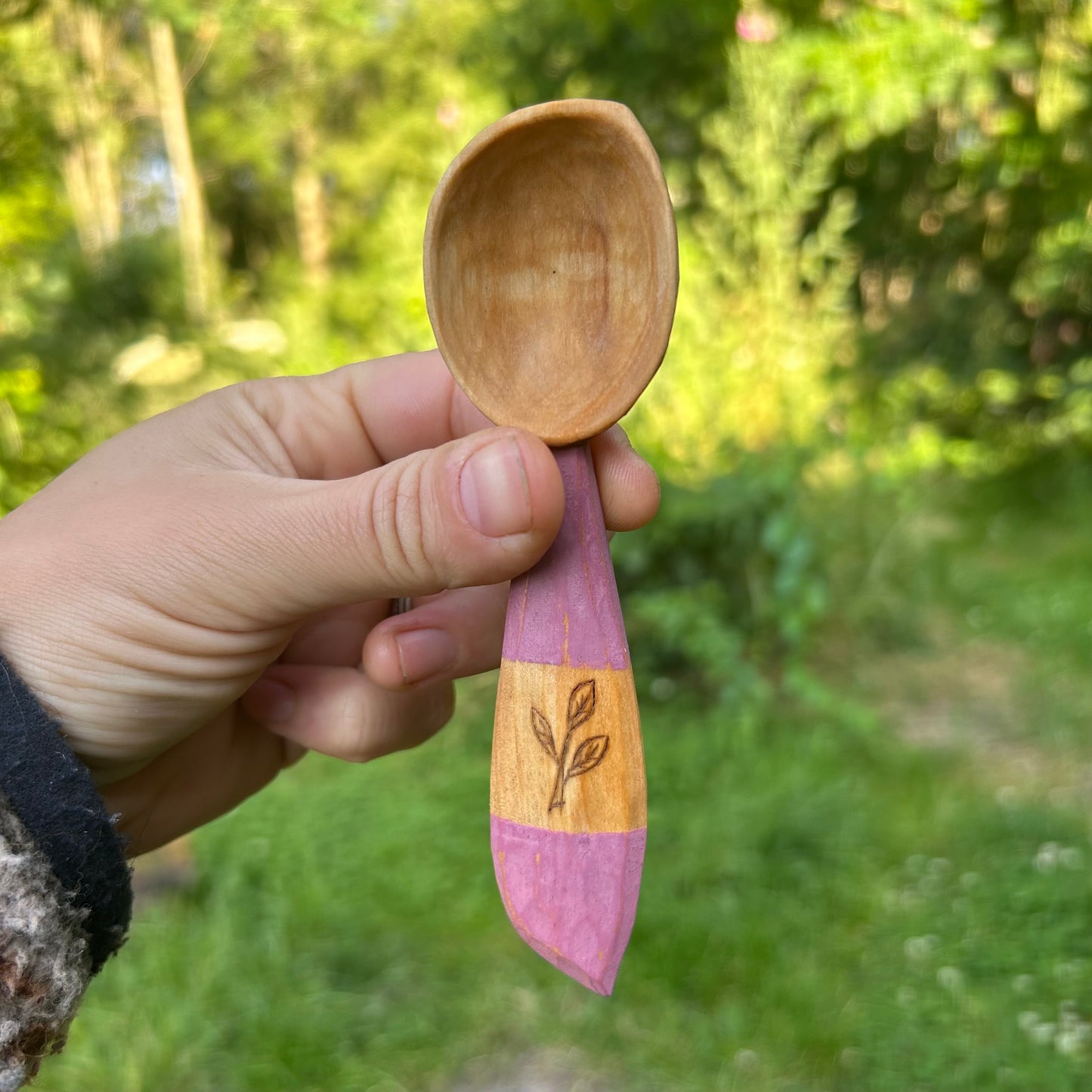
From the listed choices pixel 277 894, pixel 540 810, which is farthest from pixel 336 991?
pixel 540 810

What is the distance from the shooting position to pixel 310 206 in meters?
11.7

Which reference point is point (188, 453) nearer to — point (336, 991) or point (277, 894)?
point (336, 991)

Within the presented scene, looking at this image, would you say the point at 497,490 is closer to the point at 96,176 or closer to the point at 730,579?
the point at 730,579

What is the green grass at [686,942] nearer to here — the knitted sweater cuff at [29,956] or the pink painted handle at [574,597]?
the knitted sweater cuff at [29,956]

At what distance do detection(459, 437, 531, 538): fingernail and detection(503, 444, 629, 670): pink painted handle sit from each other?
0.08 metres

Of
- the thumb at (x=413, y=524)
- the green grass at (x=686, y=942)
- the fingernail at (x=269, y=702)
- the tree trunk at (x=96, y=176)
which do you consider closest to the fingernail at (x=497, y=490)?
the thumb at (x=413, y=524)

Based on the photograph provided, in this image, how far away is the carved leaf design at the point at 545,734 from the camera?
84 centimetres

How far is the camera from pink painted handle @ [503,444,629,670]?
856mm

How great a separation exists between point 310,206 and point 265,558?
467 inches

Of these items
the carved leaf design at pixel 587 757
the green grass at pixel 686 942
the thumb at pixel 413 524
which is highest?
the thumb at pixel 413 524

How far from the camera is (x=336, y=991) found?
1.85m

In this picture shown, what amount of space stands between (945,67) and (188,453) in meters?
3.29

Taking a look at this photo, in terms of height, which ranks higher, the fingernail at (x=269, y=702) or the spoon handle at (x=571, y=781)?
the spoon handle at (x=571, y=781)

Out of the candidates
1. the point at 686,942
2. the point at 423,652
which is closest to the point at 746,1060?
the point at 686,942
